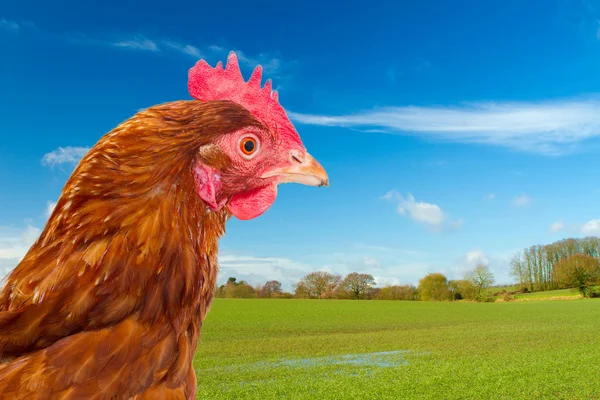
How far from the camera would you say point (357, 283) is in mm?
48688

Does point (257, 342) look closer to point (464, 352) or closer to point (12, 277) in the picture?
point (464, 352)

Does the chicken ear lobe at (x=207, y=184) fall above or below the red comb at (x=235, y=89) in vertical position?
below

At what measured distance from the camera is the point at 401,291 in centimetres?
5184

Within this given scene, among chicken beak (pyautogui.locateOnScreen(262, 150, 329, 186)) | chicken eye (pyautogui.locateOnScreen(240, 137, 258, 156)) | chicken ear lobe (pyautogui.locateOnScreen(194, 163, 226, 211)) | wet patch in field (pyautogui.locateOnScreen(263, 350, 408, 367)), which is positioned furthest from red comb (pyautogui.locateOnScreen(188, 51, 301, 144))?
wet patch in field (pyautogui.locateOnScreen(263, 350, 408, 367))

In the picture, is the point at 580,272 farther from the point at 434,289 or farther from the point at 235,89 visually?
the point at 235,89

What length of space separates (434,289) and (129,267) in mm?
57143

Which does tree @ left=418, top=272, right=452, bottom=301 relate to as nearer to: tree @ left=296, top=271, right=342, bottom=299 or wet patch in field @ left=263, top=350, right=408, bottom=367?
tree @ left=296, top=271, right=342, bottom=299

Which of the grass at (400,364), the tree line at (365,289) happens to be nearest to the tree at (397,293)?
the tree line at (365,289)

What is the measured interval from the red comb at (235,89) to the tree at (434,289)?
5618 cm

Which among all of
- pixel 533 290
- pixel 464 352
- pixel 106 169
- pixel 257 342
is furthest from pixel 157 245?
pixel 533 290

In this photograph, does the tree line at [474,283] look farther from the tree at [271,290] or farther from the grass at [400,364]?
the grass at [400,364]

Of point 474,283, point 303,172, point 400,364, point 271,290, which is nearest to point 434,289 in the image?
point 474,283

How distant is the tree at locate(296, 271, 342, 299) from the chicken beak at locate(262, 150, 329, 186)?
4507 centimetres

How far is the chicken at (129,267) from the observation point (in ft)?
4.32
